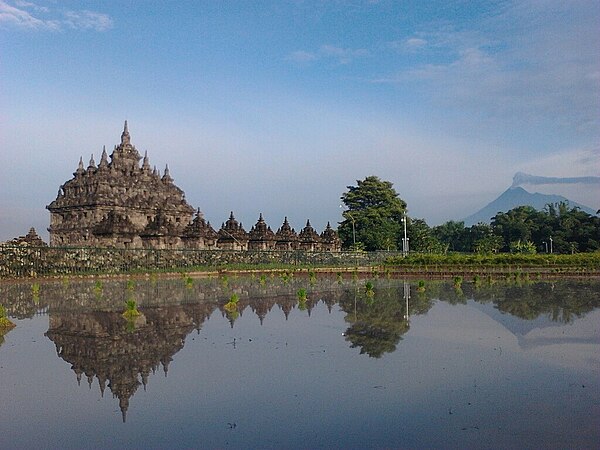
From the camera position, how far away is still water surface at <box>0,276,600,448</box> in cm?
665

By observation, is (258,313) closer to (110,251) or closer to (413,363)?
(413,363)

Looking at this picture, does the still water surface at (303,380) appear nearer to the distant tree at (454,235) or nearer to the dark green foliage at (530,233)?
the dark green foliage at (530,233)

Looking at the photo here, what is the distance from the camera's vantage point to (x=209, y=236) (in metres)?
52.5

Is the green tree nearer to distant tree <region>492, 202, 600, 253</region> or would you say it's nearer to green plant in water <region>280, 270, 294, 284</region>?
distant tree <region>492, 202, 600, 253</region>

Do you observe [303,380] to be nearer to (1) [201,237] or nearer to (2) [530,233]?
(1) [201,237]

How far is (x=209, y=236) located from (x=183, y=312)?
114 ft

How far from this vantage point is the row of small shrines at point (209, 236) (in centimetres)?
4666

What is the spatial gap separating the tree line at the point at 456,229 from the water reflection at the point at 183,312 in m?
42.4

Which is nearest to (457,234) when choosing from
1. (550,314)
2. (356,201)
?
(356,201)

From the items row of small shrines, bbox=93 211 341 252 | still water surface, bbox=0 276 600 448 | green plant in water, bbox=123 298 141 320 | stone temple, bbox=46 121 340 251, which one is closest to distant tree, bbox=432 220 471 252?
A: row of small shrines, bbox=93 211 341 252

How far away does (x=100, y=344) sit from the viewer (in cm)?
1218

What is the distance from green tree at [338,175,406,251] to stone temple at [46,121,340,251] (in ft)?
29.8

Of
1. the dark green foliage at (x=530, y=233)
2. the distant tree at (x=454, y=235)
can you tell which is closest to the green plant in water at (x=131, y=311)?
the dark green foliage at (x=530, y=233)

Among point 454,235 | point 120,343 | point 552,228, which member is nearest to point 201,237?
point 120,343
